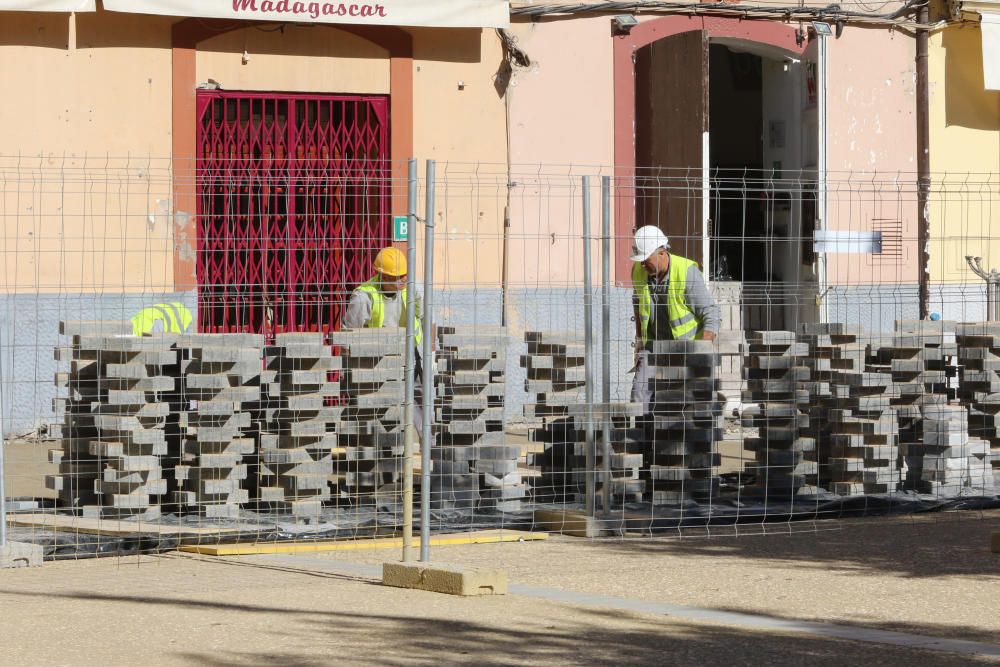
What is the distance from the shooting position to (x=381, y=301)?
38.1ft

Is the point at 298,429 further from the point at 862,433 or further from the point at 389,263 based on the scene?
the point at 862,433

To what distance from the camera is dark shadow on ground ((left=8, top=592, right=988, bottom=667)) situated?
252 inches

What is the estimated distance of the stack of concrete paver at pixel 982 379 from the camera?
11250mm

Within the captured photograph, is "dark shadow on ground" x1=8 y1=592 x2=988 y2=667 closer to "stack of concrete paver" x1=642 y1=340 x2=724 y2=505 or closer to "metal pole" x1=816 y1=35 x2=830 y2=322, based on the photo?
"stack of concrete paver" x1=642 y1=340 x2=724 y2=505

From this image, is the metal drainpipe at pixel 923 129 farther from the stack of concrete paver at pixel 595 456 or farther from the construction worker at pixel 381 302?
the stack of concrete paver at pixel 595 456

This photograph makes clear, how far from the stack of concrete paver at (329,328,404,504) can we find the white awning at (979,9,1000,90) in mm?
9999

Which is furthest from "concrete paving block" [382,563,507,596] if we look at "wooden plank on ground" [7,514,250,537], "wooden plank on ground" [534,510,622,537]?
"wooden plank on ground" [534,510,622,537]

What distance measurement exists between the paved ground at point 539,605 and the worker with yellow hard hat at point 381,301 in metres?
2.55

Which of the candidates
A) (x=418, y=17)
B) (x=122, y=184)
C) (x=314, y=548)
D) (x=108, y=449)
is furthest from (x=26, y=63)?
(x=314, y=548)

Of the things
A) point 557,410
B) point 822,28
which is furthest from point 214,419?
point 822,28

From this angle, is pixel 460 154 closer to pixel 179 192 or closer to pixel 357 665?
pixel 179 192

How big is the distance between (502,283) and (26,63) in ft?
16.3

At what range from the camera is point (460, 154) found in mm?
16406

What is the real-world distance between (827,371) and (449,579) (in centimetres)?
416
